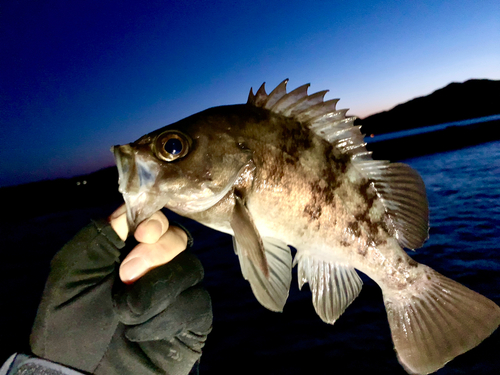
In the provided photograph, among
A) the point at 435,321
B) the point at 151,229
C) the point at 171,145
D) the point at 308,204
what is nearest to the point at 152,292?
the point at 151,229

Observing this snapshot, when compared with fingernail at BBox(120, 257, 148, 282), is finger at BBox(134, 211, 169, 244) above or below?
above

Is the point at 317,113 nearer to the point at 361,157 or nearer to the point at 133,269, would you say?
the point at 361,157

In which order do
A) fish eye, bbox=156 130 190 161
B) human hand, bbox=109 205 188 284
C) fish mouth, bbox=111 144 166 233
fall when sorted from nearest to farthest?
fish mouth, bbox=111 144 166 233, fish eye, bbox=156 130 190 161, human hand, bbox=109 205 188 284

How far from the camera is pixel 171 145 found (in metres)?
1.67

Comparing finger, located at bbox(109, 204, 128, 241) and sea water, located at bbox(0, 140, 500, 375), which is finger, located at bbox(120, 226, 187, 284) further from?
sea water, located at bbox(0, 140, 500, 375)

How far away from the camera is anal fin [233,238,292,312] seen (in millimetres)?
1678

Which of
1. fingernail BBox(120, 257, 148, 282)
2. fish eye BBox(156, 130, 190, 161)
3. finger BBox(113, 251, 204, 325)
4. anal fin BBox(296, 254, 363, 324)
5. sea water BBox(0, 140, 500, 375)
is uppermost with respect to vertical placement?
fish eye BBox(156, 130, 190, 161)

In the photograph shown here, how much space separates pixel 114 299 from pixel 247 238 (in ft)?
3.55

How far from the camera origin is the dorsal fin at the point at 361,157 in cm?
195

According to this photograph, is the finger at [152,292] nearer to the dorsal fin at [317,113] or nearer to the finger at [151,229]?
the finger at [151,229]

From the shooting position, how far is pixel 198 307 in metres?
2.12

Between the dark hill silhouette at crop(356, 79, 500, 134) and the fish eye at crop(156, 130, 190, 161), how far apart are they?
64767 millimetres

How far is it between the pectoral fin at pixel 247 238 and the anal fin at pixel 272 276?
0.10ft

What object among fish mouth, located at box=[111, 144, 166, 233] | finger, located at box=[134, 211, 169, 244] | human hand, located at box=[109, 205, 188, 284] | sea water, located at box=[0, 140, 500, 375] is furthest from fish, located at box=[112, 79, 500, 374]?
sea water, located at box=[0, 140, 500, 375]
